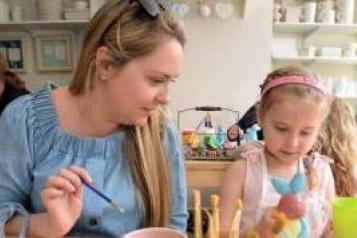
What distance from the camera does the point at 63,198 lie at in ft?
2.39

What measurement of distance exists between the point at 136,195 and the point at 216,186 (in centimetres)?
114

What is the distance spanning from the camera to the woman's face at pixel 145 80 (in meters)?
0.84

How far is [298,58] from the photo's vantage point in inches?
128

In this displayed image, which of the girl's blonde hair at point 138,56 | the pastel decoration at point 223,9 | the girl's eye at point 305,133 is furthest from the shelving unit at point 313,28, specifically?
the girl's blonde hair at point 138,56

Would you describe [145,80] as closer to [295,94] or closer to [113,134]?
[113,134]

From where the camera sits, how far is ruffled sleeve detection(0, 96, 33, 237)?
34.2 inches

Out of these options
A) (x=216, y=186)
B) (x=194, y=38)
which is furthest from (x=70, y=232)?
(x=194, y=38)

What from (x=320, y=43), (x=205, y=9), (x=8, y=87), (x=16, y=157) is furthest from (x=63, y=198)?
(x=320, y=43)

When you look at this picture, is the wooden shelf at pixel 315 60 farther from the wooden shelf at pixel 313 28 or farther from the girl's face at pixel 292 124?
the girl's face at pixel 292 124

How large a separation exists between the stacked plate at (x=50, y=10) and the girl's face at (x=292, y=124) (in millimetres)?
2513

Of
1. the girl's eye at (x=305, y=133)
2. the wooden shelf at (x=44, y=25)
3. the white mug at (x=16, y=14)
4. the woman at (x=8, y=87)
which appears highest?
the white mug at (x=16, y=14)

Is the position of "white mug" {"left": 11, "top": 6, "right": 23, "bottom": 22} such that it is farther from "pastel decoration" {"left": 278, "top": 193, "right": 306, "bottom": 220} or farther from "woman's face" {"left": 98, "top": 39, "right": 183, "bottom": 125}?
"pastel decoration" {"left": 278, "top": 193, "right": 306, "bottom": 220}

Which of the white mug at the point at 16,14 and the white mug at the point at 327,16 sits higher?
the white mug at the point at 16,14

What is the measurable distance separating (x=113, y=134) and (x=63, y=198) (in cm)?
23
